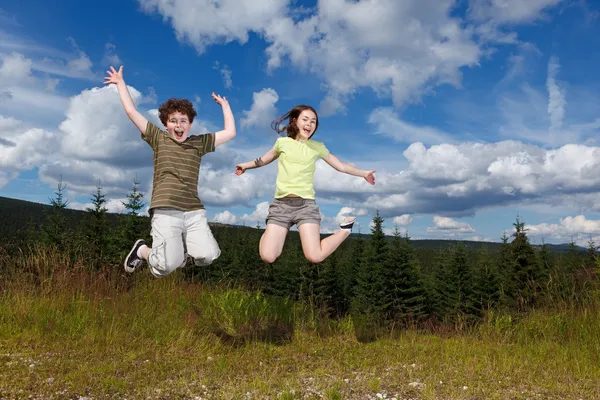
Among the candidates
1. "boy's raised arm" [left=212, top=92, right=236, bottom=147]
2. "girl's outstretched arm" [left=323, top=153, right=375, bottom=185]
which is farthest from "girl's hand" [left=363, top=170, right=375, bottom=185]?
"boy's raised arm" [left=212, top=92, right=236, bottom=147]

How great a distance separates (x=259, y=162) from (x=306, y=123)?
85cm

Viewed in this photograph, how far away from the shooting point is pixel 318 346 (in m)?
6.98

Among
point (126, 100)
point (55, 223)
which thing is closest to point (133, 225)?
point (55, 223)

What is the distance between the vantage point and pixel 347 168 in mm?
6242

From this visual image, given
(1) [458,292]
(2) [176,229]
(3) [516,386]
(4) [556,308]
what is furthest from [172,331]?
(1) [458,292]

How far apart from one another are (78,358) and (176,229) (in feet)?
6.76

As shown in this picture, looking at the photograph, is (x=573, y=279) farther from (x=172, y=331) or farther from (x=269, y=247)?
(x=172, y=331)

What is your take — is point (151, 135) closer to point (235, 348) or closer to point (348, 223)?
point (348, 223)

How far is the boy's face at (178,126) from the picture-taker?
5859 millimetres

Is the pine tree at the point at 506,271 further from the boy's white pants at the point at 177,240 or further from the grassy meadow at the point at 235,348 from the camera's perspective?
the boy's white pants at the point at 177,240

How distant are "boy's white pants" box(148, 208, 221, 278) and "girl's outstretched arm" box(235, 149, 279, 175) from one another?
2.49 feet

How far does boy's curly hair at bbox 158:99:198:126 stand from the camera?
5.91 meters

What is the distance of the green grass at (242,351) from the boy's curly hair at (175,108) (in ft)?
10.5

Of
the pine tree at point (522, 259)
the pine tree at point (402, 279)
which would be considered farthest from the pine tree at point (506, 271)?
the pine tree at point (402, 279)
